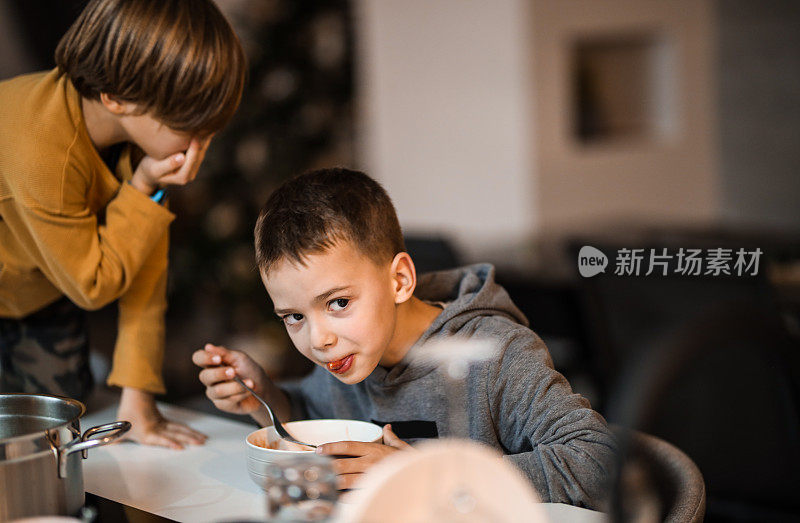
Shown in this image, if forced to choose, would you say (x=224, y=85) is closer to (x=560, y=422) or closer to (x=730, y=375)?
(x=560, y=422)

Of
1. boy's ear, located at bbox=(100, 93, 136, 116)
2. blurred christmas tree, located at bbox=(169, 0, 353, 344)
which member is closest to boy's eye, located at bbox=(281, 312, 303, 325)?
boy's ear, located at bbox=(100, 93, 136, 116)

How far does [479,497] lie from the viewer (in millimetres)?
480

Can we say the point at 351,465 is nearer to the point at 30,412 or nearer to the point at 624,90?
the point at 30,412

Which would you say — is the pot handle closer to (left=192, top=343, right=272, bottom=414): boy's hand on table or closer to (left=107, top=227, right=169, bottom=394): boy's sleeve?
(left=192, top=343, right=272, bottom=414): boy's hand on table

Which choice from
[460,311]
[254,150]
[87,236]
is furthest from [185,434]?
[254,150]

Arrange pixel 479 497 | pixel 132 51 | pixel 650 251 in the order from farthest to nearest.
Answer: pixel 650 251 < pixel 132 51 < pixel 479 497

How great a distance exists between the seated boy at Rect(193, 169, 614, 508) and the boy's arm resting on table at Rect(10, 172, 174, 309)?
16 cm

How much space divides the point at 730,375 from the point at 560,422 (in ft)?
2.34

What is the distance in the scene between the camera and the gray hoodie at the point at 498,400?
29.6 inches

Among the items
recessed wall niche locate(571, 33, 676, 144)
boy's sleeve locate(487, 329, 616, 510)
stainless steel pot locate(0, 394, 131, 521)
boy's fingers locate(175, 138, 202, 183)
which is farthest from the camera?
recessed wall niche locate(571, 33, 676, 144)

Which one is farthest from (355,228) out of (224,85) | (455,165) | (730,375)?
(455,165)

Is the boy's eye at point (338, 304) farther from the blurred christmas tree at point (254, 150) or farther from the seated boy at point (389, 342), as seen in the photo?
the blurred christmas tree at point (254, 150)

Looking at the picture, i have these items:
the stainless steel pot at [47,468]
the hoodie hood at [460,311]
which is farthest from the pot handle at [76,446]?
the hoodie hood at [460,311]

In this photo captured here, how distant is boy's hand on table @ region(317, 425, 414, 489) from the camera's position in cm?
71
